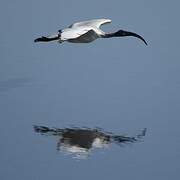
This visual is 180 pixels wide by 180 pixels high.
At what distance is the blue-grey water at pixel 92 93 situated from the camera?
3775 millimetres

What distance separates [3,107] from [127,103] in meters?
0.73

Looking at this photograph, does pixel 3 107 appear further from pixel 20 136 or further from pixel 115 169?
pixel 115 169

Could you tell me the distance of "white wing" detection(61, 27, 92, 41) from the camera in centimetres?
482

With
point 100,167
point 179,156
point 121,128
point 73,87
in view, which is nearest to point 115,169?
point 100,167

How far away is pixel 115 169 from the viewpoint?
146 inches

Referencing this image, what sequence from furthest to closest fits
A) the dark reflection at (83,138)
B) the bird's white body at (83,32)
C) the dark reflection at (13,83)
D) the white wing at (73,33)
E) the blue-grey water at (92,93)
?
the dark reflection at (13,83) < the bird's white body at (83,32) < the white wing at (73,33) < the dark reflection at (83,138) < the blue-grey water at (92,93)

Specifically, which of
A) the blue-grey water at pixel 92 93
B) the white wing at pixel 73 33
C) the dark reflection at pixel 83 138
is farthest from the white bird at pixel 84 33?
the dark reflection at pixel 83 138

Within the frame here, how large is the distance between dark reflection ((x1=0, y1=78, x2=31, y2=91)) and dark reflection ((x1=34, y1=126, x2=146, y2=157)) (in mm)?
789

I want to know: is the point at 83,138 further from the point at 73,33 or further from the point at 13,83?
the point at 13,83

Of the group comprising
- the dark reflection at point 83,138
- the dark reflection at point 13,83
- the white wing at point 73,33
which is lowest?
the dark reflection at point 83,138

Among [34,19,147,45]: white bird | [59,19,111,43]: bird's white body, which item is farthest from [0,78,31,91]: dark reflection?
[59,19,111,43]: bird's white body

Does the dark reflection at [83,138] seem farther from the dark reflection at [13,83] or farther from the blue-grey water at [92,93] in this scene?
the dark reflection at [13,83]

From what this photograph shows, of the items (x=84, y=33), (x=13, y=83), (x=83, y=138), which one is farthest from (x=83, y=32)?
(x=83, y=138)

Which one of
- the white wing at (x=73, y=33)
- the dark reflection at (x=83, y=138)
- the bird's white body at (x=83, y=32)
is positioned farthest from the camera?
the bird's white body at (x=83, y=32)
